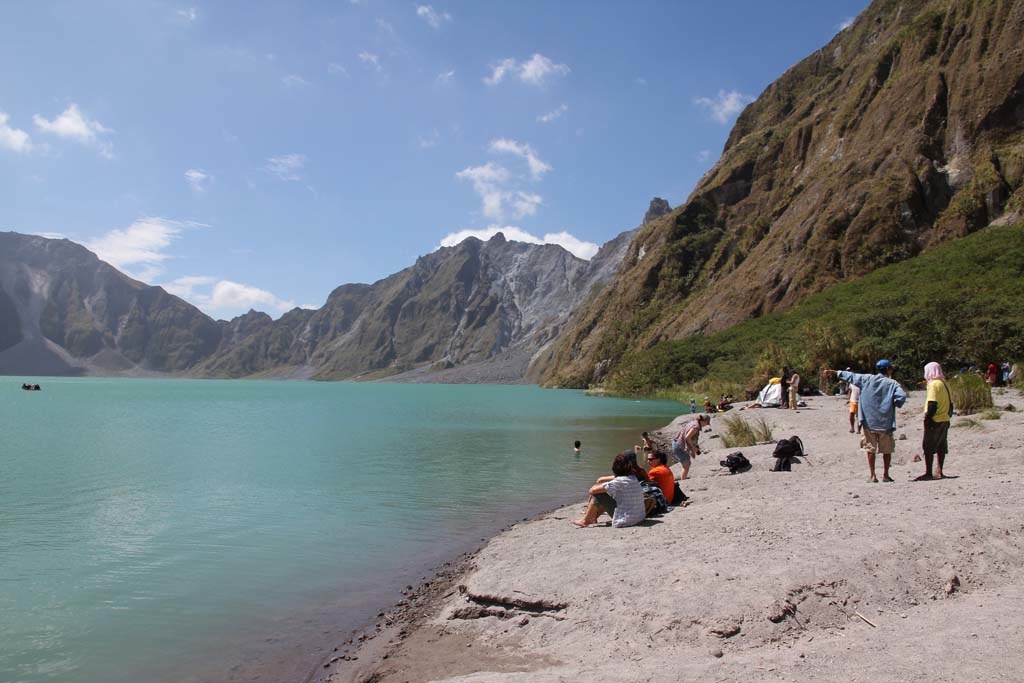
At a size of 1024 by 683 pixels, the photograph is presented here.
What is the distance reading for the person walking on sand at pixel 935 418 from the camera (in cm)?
1255

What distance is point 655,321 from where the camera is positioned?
128 meters

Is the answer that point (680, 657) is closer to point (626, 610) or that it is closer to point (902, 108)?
point (626, 610)

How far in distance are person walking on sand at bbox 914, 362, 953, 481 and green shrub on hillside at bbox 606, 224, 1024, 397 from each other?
10.1 meters

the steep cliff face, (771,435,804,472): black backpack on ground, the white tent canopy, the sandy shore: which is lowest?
the sandy shore

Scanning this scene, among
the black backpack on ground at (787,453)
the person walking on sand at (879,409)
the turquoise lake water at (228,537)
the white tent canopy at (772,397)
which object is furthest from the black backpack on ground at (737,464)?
the white tent canopy at (772,397)

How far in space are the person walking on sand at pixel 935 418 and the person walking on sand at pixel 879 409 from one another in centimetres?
49

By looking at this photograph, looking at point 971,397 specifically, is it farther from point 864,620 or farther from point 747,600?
point 747,600

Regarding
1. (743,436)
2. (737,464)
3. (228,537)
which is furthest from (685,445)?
(228,537)

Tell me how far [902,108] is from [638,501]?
9855cm

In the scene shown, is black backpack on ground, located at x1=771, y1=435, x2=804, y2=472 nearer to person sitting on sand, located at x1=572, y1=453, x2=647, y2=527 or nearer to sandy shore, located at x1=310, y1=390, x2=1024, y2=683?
sandy shore, located at x1=310, y1=390, x2=1024, y2=683

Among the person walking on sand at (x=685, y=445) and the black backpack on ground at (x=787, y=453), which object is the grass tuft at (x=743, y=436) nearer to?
the person walking on sand at (x=685, y=445)

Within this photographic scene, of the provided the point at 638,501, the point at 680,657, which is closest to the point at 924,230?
the point at 638,501

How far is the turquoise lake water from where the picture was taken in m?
9.34

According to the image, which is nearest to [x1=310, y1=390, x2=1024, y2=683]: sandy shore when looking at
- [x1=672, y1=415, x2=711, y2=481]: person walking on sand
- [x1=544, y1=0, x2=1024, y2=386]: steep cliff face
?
[x1=672, y1=415, x2=711, y2=481]: person walking on sand
